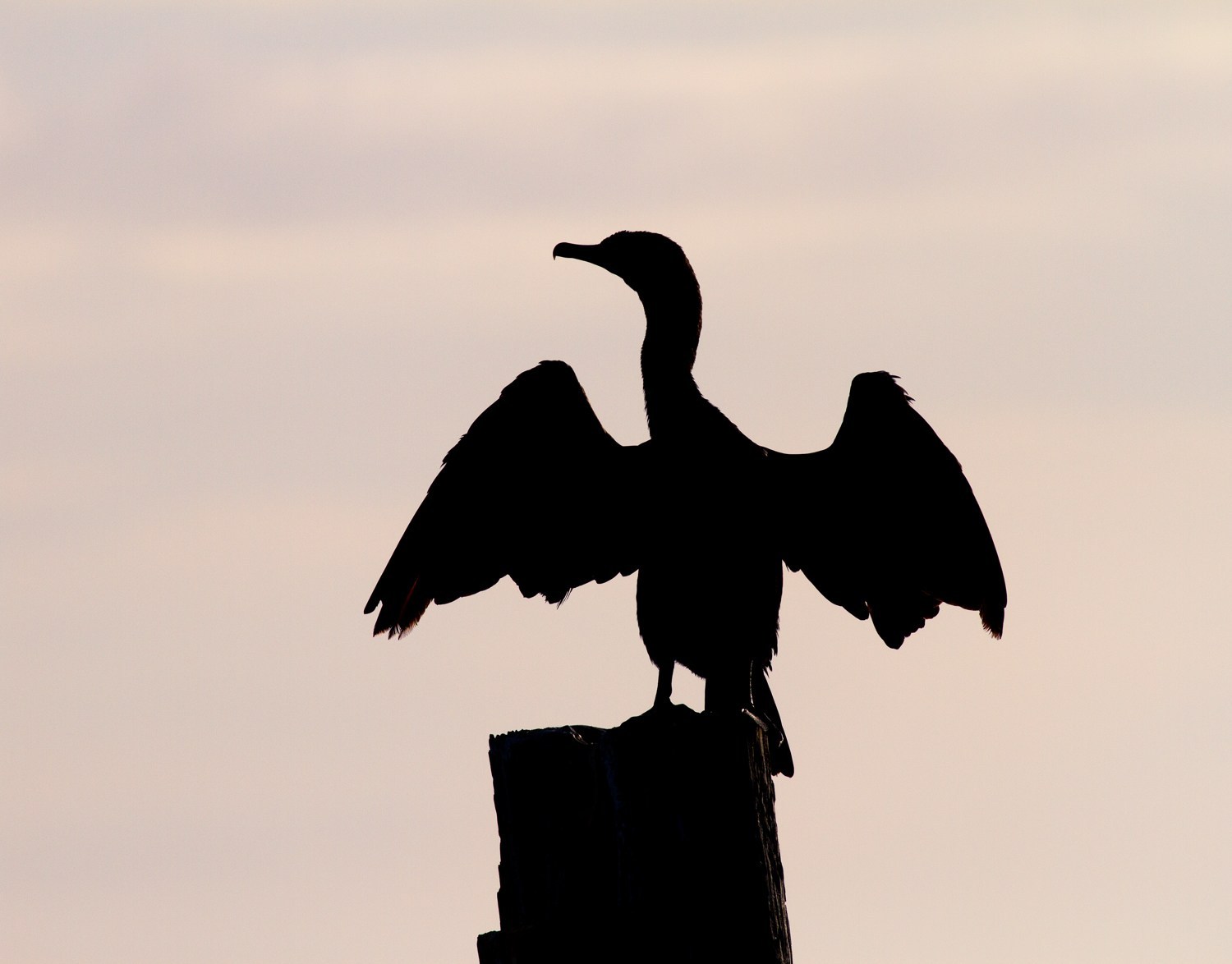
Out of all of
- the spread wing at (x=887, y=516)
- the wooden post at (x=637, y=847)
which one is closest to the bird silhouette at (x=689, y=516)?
the spread wing at (x=887, y=516)

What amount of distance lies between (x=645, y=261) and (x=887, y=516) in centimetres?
150

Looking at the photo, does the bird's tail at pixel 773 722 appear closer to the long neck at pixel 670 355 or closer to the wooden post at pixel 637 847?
the long neck at pixel 670 355

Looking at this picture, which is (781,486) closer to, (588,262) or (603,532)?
(603,532)

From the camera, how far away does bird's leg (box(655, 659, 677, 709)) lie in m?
8.42

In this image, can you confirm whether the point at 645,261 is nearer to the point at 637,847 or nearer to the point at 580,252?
the point at 580,252

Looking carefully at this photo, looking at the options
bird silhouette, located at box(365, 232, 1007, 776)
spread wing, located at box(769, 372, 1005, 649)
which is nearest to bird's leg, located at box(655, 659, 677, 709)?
bird silhouette, located at box(365, 232, 1007, 776)

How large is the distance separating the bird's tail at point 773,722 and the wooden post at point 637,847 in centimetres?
309

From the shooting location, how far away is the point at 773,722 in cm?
841

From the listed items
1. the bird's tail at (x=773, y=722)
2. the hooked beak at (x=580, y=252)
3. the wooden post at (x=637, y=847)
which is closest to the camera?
the wooden post at (x=637, y=847)

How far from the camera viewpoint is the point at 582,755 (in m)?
4.83

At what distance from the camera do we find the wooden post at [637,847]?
4.71 metres

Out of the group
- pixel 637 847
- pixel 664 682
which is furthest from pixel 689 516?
pixel 637 847

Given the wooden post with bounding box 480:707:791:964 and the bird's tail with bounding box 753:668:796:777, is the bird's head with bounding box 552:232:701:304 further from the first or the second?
the wooden post with bounding box 480:707:791:964

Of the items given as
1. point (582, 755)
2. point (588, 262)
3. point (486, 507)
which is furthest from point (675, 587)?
point (582, 755)
